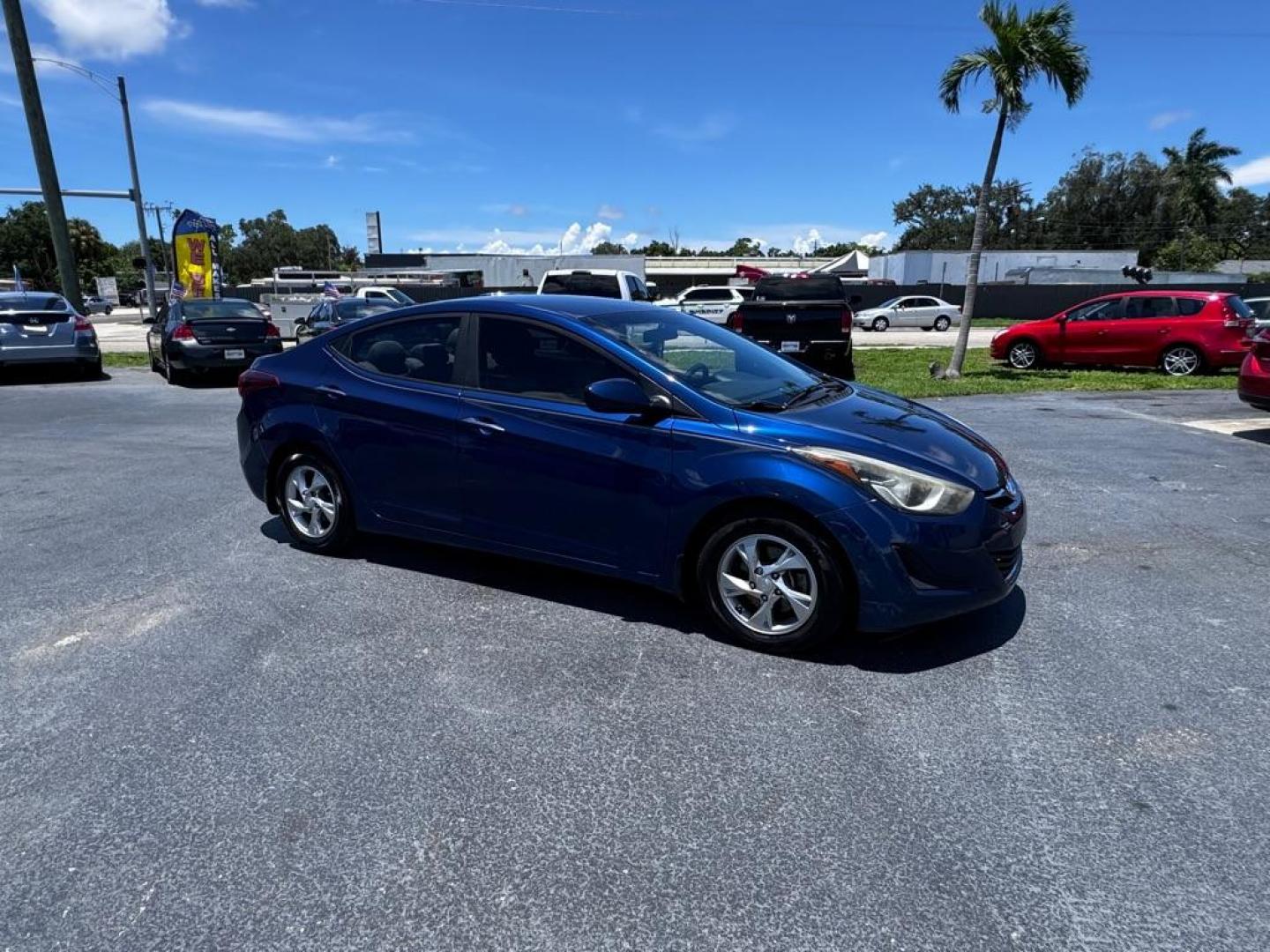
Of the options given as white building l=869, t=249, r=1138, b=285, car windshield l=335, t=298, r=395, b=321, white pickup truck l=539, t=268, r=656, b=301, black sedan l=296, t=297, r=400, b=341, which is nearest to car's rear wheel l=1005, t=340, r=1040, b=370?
white pickup truck l=539, t=268, r=656, b=301

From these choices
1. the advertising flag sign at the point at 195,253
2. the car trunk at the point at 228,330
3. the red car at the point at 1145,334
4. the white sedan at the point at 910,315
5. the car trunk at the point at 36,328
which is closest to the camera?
the car trunk at the point at 36,328

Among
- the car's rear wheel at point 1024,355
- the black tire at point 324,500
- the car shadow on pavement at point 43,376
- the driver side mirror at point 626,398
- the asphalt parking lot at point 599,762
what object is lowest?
the car shadow on pavement at point 43,376

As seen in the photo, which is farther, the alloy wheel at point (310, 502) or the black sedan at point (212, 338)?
the black sedan at point (212, 338)

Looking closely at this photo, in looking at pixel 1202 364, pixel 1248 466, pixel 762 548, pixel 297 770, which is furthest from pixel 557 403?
pixel 1202 364

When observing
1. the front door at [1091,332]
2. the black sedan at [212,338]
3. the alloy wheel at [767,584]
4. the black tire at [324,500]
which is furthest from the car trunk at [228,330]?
the front door at [1091,332]

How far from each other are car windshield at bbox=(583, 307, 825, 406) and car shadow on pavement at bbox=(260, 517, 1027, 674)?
1136 mm

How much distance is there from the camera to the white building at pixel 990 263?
54.2m

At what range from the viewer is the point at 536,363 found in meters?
4.47

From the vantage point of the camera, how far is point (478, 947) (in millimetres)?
2189

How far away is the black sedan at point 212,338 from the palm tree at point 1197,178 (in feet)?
254

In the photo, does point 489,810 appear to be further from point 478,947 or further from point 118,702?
point 118,702

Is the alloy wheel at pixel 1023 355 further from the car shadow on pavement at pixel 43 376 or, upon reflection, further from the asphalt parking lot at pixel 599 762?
the car shadow on pavement at pixel 43 376

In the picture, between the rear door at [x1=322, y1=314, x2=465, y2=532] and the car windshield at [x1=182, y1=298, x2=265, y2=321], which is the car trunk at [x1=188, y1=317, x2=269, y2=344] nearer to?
the car windshield at [x1=182, y1=298, x2=265, y2=321]

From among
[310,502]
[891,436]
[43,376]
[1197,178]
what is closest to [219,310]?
[43,376]
